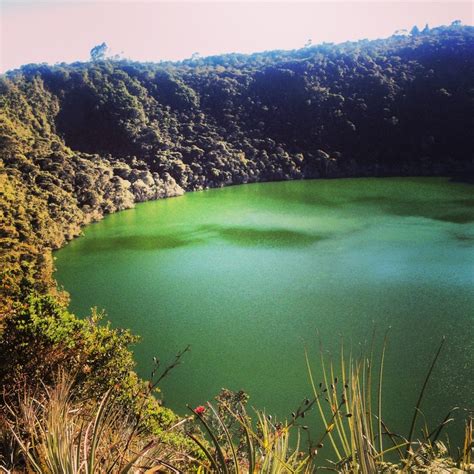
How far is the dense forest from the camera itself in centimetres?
3694

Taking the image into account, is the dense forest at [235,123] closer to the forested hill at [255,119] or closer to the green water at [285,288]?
the forested hill at [255,119]

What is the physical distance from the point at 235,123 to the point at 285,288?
36.6 meters

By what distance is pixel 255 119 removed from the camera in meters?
52.5

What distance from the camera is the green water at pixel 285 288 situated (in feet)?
37.3

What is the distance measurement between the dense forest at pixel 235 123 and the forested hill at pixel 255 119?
0.43ft

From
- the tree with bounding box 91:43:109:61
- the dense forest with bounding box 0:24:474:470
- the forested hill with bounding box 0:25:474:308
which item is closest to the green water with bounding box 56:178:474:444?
the dense forest with bounding box 0:24:474:470

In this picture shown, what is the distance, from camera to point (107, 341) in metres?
9.05

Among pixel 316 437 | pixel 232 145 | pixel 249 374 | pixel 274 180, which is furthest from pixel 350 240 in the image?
pixel 232 145

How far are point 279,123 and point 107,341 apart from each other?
45.9 meters

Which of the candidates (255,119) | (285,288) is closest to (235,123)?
(255,119)

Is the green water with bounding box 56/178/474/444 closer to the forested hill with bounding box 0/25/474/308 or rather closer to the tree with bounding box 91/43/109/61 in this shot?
the forested hill with bounding box 0/25/474/308

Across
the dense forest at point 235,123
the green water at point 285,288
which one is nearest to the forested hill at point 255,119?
the dense forest at point 235,123

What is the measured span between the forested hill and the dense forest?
130 millimetres

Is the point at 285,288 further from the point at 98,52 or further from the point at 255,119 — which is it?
the point at 98,52
